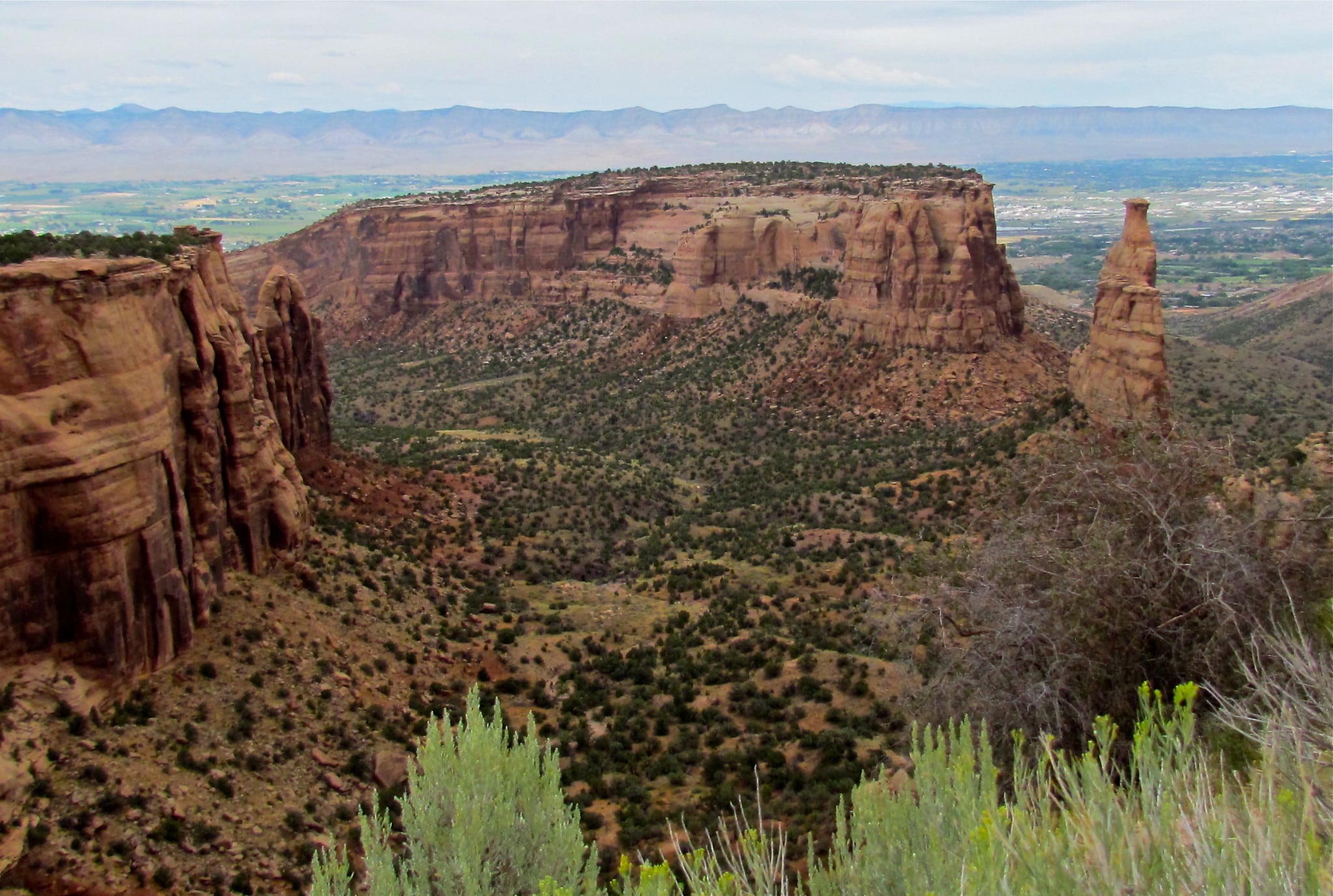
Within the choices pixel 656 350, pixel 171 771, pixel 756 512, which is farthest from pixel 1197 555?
pixel 656 350

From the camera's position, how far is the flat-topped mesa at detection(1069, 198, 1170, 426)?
3344 cm

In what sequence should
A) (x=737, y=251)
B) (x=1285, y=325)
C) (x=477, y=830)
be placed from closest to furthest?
(x=477, y=830)
(x=737, y=251)
(x=1285, y=325)

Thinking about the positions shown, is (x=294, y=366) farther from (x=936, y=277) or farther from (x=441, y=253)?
(x=441, y=253)

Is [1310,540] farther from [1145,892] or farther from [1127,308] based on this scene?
[1127,308]

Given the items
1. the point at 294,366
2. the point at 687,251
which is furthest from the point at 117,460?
the point at 687,251

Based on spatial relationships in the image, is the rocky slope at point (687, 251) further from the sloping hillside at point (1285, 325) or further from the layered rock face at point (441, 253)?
the sloping hillside at point (1285, 325)

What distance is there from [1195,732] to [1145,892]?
20.9ft

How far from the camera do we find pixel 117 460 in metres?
→ 16.7

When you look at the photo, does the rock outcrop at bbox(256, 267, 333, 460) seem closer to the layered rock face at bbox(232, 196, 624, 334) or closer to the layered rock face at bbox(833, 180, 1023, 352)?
the layered rock face at bbox(833, 180, 1023, 352)

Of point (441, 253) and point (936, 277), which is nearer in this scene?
point (936, 277)

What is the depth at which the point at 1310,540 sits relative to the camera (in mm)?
14789

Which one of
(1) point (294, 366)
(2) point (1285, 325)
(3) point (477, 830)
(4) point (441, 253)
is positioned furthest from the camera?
(4) point (441, 253)

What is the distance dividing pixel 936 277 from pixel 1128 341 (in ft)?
58.4

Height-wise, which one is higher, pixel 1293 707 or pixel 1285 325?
pixel 1293 707
